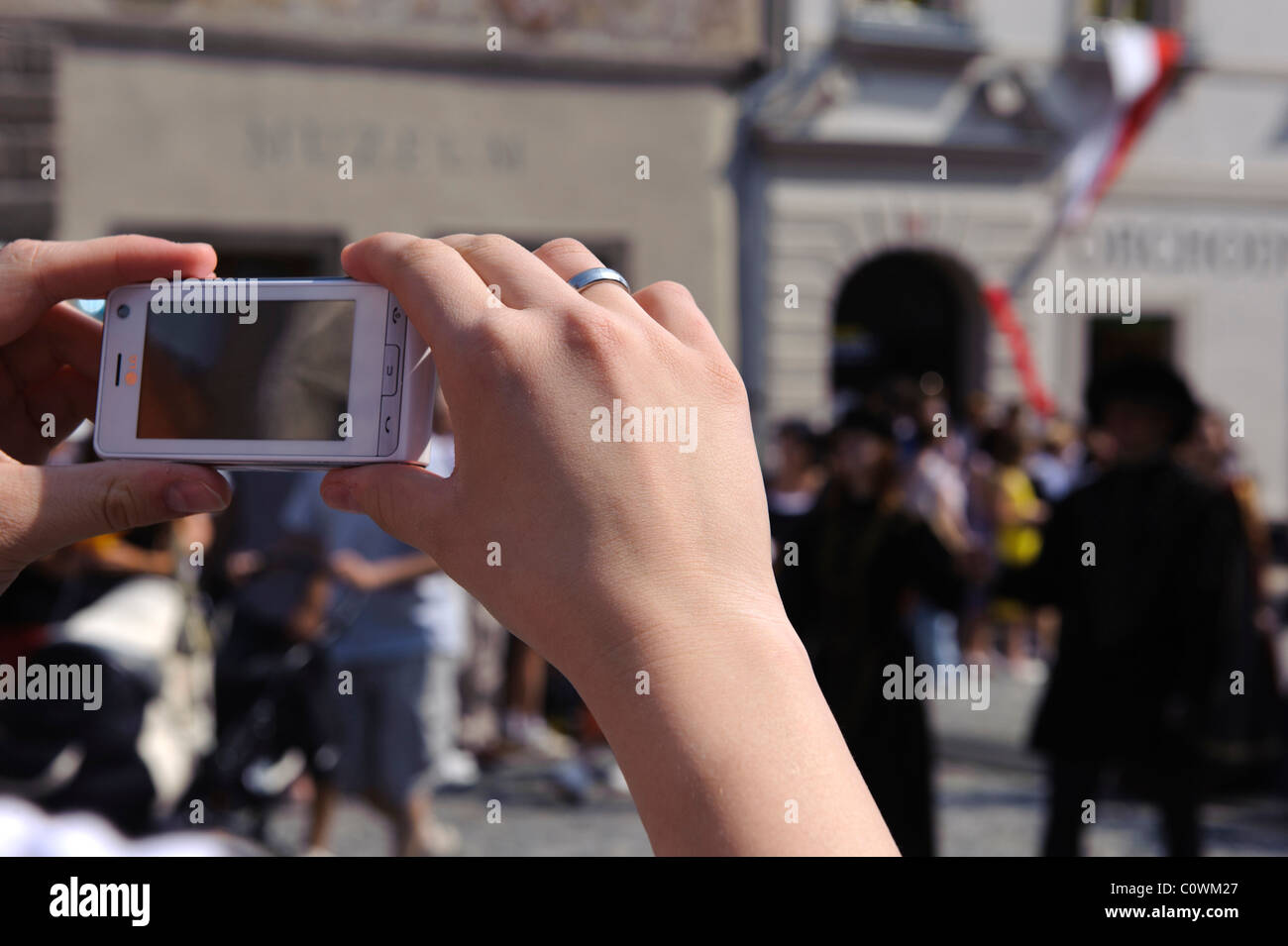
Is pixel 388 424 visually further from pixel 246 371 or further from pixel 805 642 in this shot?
pixel 805 642

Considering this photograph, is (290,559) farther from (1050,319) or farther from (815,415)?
(1050,319)

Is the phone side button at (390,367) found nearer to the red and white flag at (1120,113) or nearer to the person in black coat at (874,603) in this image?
the person in black coat at (874,603)

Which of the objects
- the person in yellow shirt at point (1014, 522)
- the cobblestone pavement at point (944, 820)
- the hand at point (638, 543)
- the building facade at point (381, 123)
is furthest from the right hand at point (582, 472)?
the building facade at point (381, 123)

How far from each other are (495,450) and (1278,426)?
1742cm

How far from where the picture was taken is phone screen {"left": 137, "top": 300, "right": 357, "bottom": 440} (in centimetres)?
116

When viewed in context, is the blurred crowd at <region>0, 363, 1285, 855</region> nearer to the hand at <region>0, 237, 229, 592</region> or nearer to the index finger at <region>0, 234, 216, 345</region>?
the hand at <region>0, 237, 229, 592</region>

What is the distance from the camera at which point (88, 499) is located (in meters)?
1.02

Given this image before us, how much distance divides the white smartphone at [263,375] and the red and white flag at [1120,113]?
15.1 metres

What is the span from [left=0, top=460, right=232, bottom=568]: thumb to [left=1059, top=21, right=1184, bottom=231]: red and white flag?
50.0ft

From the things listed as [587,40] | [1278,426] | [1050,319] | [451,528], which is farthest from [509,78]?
[451,528]

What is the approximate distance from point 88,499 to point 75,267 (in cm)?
19

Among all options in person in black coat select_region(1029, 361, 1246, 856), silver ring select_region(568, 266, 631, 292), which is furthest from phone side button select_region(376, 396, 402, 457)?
person in black coat select_region(1029, 361, 1246, 856)

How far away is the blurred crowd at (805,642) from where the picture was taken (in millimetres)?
4383

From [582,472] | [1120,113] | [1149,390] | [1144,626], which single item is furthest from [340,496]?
[1120,113]
